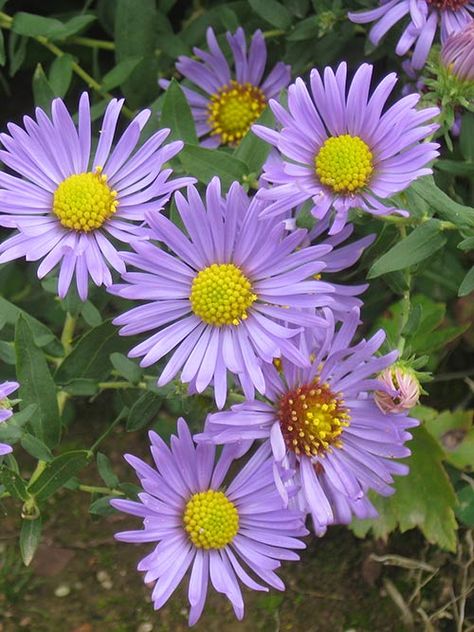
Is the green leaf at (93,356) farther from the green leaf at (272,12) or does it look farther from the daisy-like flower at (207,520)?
the green leaf at (272,12)

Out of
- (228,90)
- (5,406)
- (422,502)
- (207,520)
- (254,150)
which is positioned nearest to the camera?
(5,406)

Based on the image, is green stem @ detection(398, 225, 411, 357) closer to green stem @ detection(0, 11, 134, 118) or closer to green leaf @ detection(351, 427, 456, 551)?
green leaf @ detection(351, 427, 456, 551)

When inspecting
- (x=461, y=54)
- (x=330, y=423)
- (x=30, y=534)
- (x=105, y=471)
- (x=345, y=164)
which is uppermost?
(x=461, y=54)

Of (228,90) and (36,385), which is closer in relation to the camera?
(36,385)

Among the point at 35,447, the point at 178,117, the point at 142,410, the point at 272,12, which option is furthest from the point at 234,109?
the point at 35,447

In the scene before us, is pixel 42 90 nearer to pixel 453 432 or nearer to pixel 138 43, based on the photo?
pixel 138 43

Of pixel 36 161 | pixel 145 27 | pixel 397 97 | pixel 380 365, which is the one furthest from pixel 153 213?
pixel 397 97

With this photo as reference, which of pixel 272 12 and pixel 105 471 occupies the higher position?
pixel 272 12
